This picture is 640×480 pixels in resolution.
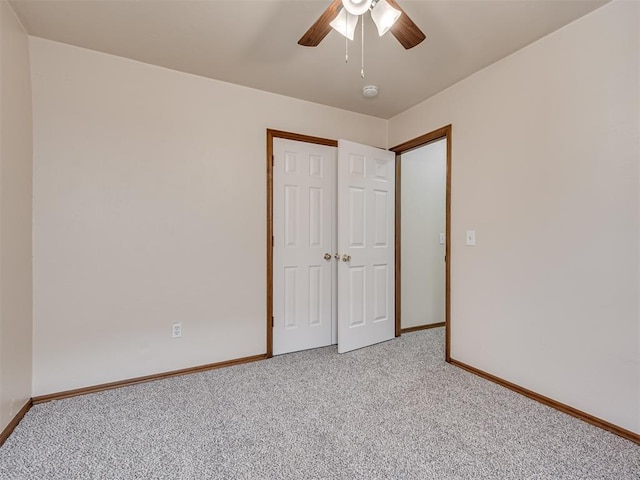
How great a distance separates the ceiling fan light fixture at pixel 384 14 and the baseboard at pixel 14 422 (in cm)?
282

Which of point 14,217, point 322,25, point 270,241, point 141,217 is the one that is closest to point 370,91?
point 322,25

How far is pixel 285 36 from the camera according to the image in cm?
204

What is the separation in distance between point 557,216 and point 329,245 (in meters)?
1.79

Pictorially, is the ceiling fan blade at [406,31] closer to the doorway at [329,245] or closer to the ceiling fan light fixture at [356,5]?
the ceiling fan light fixture at [356,5]

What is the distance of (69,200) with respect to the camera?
215cm

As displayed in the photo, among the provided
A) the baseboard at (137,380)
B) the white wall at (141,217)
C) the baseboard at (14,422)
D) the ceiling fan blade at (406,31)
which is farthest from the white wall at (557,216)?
the baseboard at (14,422)

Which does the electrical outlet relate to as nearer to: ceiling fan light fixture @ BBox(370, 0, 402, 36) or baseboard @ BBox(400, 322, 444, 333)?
baseboard @ BBox(400, 322, 444, 333)

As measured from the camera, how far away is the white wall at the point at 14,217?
1.69 meters

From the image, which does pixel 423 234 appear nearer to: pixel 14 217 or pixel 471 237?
pixel 471 237

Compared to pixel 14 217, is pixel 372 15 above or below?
above

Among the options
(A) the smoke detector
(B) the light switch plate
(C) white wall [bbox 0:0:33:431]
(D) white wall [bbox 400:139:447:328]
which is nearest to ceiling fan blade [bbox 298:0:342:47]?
(A) the smoke detector

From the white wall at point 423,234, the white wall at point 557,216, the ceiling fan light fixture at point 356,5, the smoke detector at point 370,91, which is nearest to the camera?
the ceiling fan light fixture at point 356,5

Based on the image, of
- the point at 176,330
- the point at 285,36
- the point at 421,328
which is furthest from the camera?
the point at 421,328

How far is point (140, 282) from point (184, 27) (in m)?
1.74
